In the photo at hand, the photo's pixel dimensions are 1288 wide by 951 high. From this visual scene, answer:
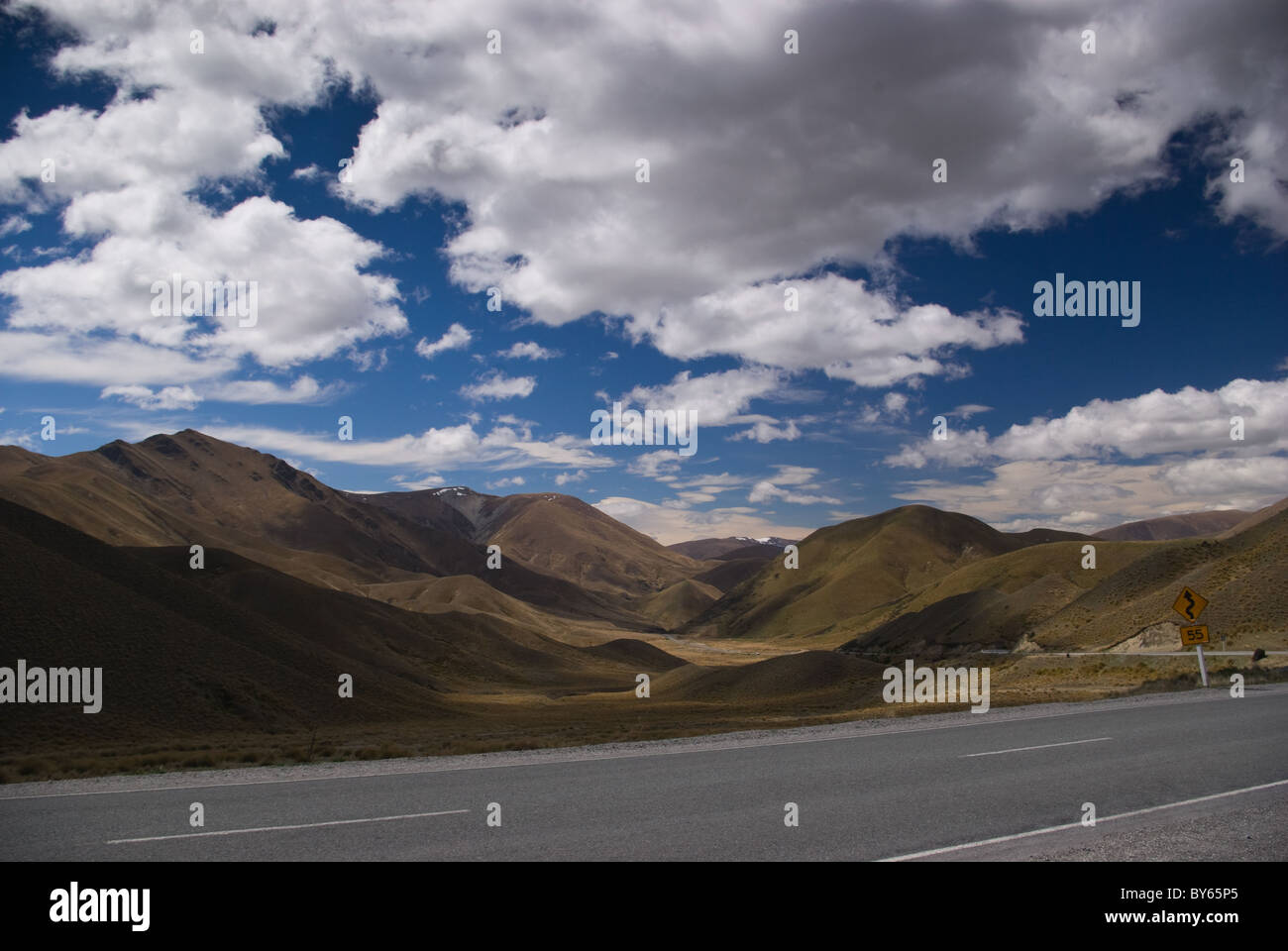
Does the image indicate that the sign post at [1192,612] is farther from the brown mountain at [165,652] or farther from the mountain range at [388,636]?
the brown mountain at [165,652]

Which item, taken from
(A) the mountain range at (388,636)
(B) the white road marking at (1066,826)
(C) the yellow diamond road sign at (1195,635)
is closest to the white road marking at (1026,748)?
(B) the white road marking at (1066,826)

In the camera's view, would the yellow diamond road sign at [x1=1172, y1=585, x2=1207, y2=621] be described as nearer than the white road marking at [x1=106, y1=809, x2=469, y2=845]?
No

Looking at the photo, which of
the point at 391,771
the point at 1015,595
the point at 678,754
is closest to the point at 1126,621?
the point at 1015,595

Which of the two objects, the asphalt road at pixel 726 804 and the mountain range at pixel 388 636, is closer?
the asphalt road at pixel 726 804

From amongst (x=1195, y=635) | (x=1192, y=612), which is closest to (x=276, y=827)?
(x=1192, y=612)

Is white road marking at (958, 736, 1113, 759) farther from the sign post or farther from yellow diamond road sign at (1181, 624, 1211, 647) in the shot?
yellow diamond road sign at (1181, 624, 1211, 647)

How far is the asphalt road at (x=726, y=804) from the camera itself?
7.65m

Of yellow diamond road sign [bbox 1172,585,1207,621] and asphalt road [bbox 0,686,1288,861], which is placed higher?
yellow diamond road sign [bbox 1172,585,1207,621]

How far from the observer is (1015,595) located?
84125mm

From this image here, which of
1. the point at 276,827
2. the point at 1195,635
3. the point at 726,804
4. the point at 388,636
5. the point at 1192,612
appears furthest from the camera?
the point at 388,636

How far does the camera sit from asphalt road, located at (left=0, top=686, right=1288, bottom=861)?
25.1ft

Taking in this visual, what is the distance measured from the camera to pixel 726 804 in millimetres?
9531

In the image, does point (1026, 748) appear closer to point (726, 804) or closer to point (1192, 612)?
point (726, 804)

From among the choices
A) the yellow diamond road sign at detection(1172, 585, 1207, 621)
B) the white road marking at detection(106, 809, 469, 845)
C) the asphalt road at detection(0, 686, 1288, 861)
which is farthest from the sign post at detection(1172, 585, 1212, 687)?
the white road marking at detection(106, 809, 469, 845)
